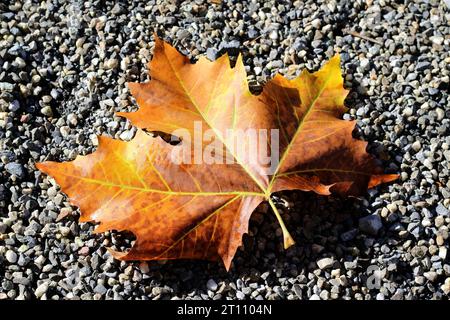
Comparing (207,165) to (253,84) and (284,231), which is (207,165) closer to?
(284,231)

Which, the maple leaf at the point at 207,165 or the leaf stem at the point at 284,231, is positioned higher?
the maple leaf at the point at 207,165

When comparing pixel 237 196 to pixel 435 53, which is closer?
pixel 237 196

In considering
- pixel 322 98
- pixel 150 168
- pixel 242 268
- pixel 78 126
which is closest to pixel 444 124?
pixel 322 98

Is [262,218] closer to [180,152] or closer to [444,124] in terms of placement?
[180,152]

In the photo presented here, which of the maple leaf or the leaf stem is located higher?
the maple leaf
